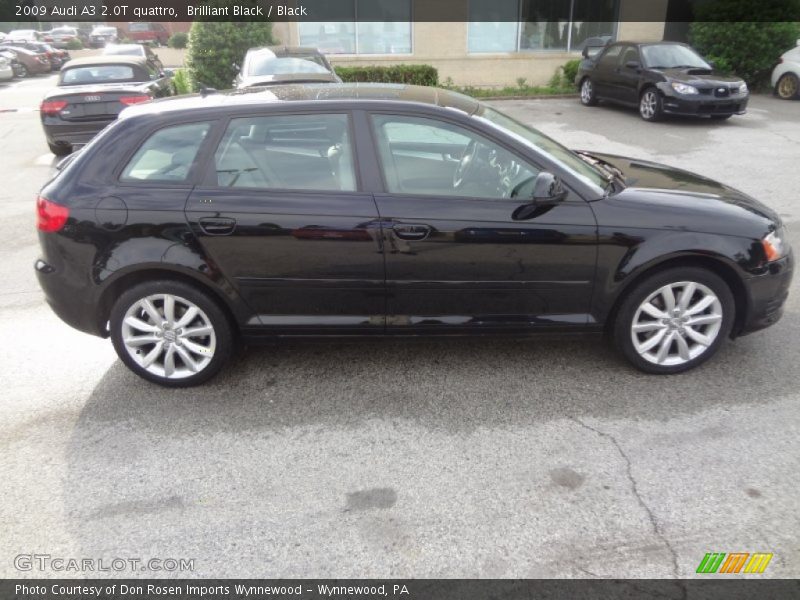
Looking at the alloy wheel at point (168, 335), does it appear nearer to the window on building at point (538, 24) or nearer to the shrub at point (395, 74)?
the shrub at point (395, 74)

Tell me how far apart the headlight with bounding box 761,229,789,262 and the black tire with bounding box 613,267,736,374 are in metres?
0.32

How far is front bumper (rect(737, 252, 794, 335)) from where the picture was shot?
3.93 m

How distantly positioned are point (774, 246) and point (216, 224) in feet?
10.8

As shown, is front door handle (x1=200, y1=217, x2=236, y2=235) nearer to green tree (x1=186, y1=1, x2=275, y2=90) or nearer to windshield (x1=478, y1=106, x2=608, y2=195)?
windshield (x1=478, y1=106, x2=608, y2=195)

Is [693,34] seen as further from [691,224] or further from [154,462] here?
[154,462]

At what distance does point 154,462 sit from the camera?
11.1 ft

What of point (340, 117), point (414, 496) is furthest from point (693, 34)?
point (414, 496)

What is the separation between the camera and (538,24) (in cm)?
1772

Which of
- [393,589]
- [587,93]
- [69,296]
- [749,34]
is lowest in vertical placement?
[393,589]

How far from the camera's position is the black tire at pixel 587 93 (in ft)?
48.7

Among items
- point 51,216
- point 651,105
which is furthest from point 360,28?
point 51,216

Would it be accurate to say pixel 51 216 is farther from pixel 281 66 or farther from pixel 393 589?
pixel 281 66

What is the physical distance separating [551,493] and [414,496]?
0.64 meters

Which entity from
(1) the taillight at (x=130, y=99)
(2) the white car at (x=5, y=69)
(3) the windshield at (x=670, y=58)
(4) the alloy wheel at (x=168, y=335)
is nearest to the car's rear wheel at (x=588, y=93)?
(3) the windshield at (x=670, y=58)
